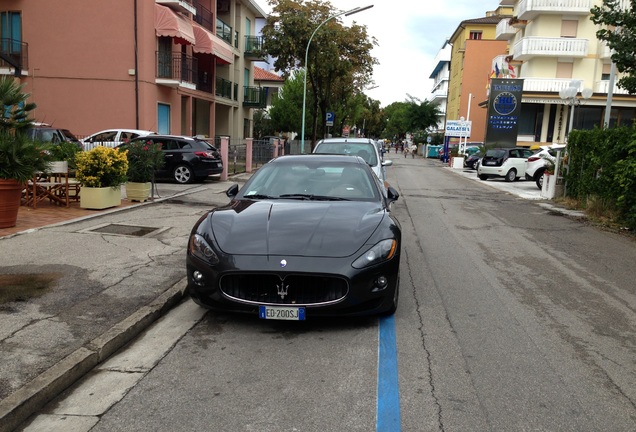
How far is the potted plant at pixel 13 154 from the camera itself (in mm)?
8438

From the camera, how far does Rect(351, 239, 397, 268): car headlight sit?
15.2 ft

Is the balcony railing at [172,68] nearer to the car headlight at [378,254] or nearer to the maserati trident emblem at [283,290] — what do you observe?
the car headlight at [378,254]

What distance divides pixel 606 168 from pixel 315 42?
21577 millimetres

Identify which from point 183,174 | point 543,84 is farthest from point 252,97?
point 183,174

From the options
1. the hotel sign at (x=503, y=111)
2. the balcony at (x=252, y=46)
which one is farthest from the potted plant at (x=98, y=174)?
the hotel sign at (x=503, y=111)

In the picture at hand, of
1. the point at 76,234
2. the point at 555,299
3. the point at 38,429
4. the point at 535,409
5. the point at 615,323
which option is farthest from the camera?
the point at 76,234

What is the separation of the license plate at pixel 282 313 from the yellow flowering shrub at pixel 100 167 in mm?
7456

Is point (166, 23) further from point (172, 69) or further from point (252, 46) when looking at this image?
point (252, 46)

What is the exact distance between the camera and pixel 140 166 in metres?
12.4

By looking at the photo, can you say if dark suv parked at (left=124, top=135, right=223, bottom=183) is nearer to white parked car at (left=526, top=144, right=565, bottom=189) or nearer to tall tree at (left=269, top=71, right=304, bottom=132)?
white parked car at (left=526, top=144, right=565, bottom=189)

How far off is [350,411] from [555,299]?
3701mm

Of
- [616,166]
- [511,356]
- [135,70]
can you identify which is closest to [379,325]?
[511,356]

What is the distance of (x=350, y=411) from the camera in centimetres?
343

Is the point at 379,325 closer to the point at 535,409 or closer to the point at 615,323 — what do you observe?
the point at 535,409
